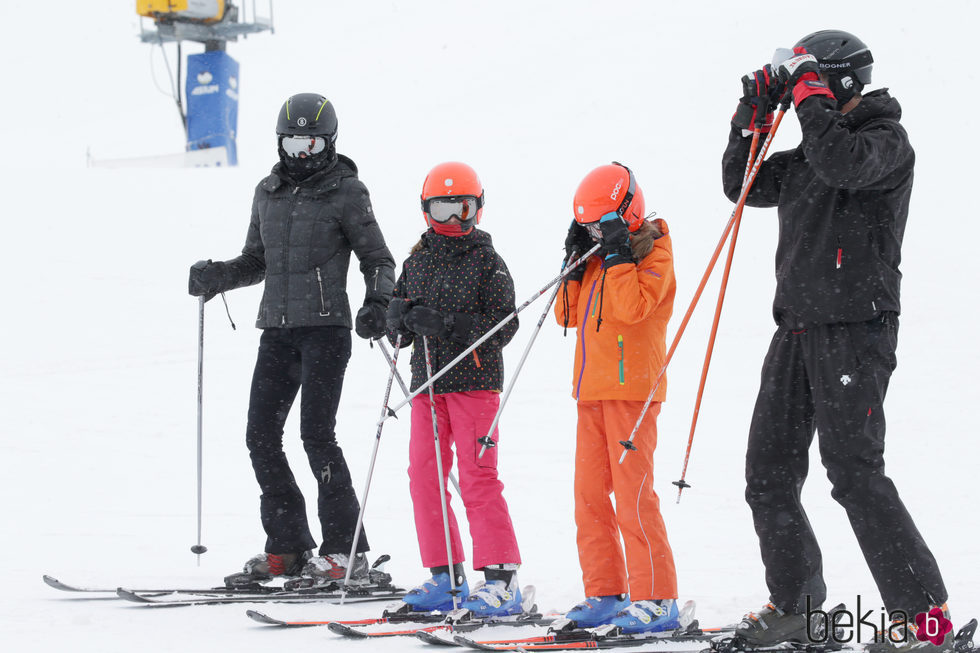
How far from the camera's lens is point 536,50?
30078mm

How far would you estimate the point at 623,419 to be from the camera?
4.06 m

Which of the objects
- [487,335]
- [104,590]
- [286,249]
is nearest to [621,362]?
[487,335]

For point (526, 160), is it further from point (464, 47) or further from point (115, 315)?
point (464, 47)

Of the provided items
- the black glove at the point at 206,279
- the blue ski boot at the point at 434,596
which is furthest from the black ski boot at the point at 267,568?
the black glove at the point at 206,279

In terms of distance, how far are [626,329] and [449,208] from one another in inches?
40.4

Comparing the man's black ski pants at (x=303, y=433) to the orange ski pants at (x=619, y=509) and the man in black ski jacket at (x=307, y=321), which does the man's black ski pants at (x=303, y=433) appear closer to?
the man in black ski jacket at (x=307, y=321)

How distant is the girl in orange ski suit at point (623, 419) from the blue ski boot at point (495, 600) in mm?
404

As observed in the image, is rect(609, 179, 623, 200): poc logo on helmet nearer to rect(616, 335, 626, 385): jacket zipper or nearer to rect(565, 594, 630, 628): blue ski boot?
rect(616, 335, 626, 385): jacket zipper

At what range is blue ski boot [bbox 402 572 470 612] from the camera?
14.4ft

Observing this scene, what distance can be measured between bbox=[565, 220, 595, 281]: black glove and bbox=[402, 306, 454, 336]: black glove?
56 centimetres

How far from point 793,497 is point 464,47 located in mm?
31396

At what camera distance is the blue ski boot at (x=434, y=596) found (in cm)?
439

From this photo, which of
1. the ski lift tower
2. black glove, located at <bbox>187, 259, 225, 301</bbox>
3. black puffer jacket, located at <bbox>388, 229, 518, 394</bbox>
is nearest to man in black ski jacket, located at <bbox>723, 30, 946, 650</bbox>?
black puffer jacket, located at <bbox>388, 229, 518, 394</bbox>

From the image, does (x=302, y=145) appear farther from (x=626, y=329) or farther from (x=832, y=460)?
(x=832, y=460)
